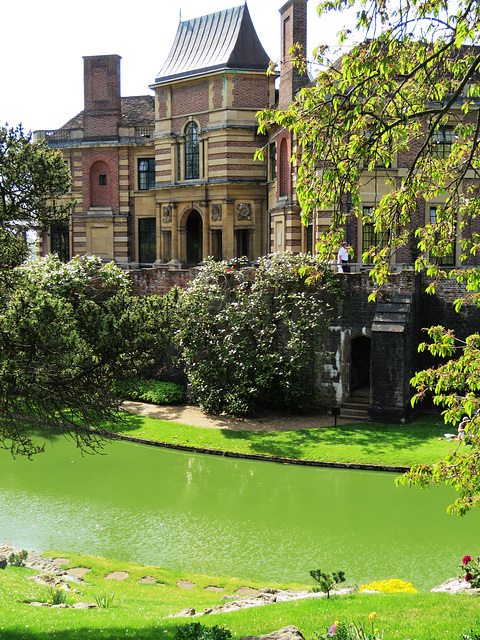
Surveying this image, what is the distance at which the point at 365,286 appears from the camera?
22.9 meters

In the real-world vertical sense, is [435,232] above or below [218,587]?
above

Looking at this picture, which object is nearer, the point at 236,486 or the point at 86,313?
the point at 86,313

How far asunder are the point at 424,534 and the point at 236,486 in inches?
202

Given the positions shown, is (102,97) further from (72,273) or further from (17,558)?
(17,558)

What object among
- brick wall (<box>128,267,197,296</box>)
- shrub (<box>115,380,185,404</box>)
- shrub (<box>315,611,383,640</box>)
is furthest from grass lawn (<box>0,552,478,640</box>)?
brick wall (<box>128,267,197,296</box>)

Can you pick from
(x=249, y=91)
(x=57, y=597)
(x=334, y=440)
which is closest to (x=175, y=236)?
(x=249, y=91)

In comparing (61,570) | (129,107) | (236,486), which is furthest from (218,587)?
(129,107)

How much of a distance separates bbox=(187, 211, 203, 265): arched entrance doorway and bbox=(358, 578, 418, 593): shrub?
25.5m

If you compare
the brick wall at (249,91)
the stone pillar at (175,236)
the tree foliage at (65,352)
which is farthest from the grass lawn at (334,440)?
the brick wall at (249,91)

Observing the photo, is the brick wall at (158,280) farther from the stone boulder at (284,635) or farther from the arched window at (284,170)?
the stone boulder at (284,635)

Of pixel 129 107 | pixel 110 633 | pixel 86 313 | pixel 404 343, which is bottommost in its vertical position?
pixel 110 633

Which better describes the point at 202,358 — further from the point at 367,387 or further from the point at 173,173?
the point at 173,173

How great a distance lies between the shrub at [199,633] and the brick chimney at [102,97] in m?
32.4

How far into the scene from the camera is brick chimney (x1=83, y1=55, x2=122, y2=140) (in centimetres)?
3606
